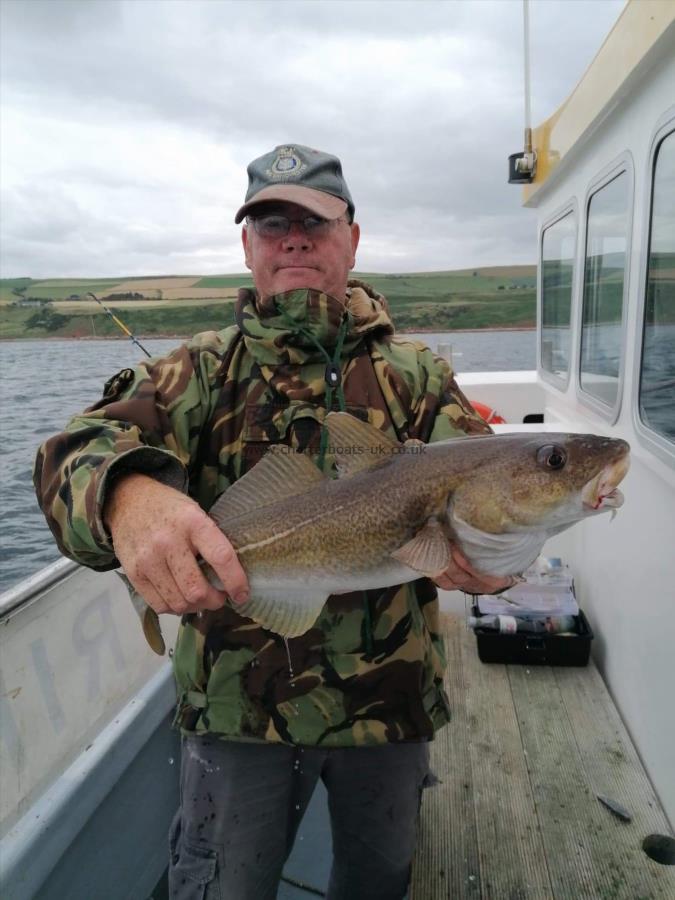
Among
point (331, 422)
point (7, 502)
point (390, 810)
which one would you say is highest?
point (331, 422)

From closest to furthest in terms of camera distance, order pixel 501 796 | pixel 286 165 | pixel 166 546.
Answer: pixel 166 546 < pixel 286 165 < pixel 501 796

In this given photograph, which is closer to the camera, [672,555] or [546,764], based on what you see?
[672,555]

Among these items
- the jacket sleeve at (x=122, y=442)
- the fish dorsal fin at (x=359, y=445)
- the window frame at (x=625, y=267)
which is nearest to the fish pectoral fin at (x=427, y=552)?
the fish dorsal fin at (x=359, y=445)

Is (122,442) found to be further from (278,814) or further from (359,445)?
(278,814)

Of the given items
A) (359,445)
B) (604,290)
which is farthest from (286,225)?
(604,290)

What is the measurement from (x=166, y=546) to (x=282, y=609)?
633 millimetres

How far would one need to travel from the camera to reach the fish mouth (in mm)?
2057

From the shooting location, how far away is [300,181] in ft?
9.16

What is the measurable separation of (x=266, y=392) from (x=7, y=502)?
1015 centimetres

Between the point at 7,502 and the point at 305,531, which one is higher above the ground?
the point at 305,531

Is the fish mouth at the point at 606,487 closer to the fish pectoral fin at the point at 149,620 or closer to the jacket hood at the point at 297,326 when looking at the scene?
the jacket hood at the point at 297,326

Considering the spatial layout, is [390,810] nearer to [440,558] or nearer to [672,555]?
[440,558]

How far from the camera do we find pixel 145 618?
222cm

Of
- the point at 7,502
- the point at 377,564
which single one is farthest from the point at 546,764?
the point at 7,502
